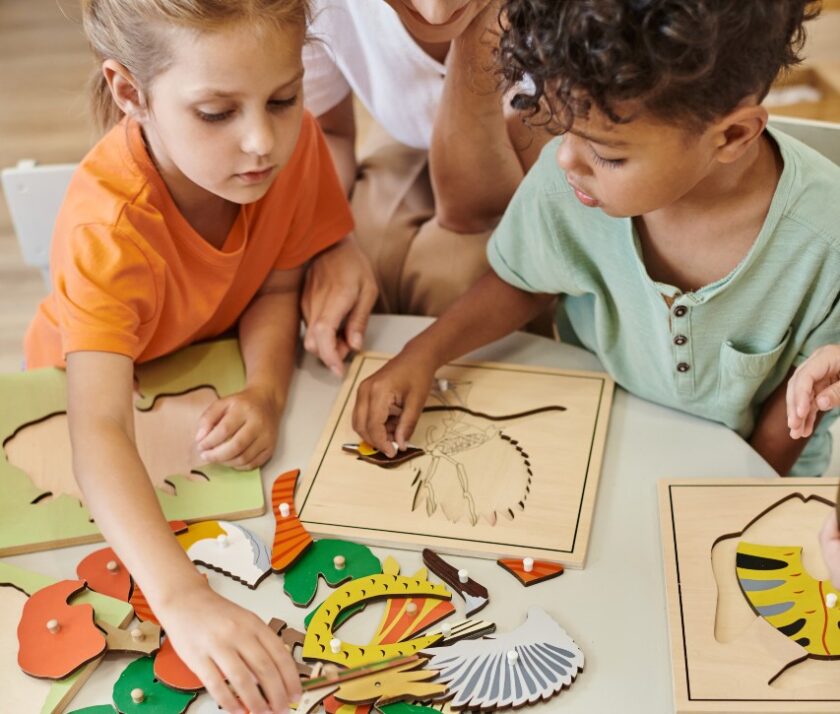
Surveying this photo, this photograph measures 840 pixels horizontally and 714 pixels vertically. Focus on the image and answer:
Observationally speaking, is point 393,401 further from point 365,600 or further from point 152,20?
point 152,20

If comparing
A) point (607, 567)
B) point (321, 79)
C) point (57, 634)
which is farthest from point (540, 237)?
point (57, 634)

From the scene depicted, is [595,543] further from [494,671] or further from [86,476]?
[86,476]

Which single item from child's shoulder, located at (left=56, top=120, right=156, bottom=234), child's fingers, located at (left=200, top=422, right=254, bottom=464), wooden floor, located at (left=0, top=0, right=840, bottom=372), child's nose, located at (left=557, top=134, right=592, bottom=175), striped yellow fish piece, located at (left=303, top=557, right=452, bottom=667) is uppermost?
child's nose, located at (left=557, top=134, right=592, bottom=175)

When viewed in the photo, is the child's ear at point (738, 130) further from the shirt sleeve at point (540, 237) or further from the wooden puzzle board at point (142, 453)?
the wooden puzzle board at point (142, 453)

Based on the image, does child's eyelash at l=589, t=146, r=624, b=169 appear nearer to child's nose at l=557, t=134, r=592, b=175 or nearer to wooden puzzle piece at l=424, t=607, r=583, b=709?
child's nose at l=557, t=134, r=592, b=175

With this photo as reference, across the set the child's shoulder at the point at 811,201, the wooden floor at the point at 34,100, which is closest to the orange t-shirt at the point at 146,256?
the child's shoulder at the point at 811,201

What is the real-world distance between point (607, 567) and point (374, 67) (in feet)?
2.47

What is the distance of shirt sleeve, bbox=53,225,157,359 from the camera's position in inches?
36.8

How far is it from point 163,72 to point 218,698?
546 mm

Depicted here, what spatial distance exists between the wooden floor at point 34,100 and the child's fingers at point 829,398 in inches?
48.8

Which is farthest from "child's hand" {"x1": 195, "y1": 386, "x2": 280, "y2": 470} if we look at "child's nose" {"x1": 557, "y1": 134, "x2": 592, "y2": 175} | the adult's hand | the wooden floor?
the wooden floor

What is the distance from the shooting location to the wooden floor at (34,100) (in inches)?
86.1

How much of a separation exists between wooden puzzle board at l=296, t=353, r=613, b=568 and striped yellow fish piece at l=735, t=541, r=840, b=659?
13cm

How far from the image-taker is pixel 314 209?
1.18 m
